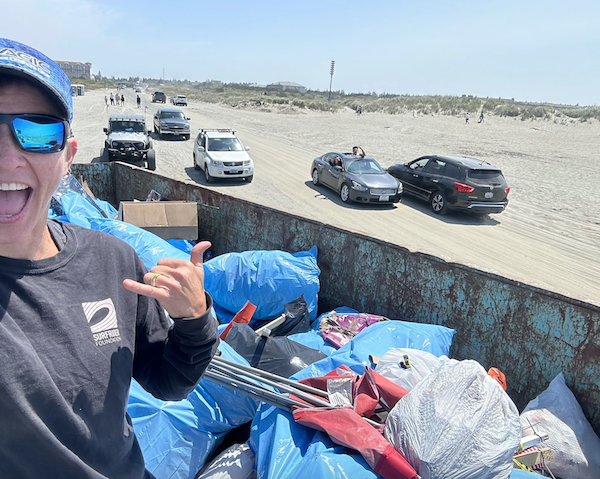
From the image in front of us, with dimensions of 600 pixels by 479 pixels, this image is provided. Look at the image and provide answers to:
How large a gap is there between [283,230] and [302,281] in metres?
1.01

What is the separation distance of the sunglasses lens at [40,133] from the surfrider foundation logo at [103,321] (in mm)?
387

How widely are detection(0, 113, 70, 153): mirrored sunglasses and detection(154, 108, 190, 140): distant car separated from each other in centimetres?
2194

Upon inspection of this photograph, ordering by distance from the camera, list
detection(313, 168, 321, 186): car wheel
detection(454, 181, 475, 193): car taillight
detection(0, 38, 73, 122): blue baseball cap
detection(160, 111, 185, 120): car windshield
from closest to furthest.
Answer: detection(0, 38, 73, 122): blue baseball cap < detection(454, 181, 475, 193): car taillight < detection(313, 168, 321, 186): car wheel < detection(160, 111, 185, 120): car windshield

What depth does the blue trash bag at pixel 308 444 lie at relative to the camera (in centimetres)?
199

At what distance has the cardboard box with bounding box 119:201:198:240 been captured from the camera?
514 cm

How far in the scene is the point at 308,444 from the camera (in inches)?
88.2

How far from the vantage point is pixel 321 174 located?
1316cm

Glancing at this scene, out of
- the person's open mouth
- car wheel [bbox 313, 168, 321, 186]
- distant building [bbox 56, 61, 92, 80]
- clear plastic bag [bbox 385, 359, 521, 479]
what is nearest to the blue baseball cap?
the person's open mouth

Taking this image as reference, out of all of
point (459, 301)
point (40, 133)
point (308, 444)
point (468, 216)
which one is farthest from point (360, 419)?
point (468, 216)

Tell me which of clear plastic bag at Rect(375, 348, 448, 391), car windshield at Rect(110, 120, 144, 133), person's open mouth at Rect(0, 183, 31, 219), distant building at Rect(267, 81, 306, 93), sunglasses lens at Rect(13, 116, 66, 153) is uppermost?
distant building at Rect(267, 81, 306, 93)

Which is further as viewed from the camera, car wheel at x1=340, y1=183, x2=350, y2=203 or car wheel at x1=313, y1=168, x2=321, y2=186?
car wheel at x1=313, y1=168, x2=321, y2=186

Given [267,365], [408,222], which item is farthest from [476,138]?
[267,365]

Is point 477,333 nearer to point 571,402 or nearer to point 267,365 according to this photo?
point 571,402

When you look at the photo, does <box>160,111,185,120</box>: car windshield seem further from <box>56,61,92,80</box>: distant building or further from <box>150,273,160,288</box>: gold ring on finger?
<box>56,61,92,80</box>: distant building
